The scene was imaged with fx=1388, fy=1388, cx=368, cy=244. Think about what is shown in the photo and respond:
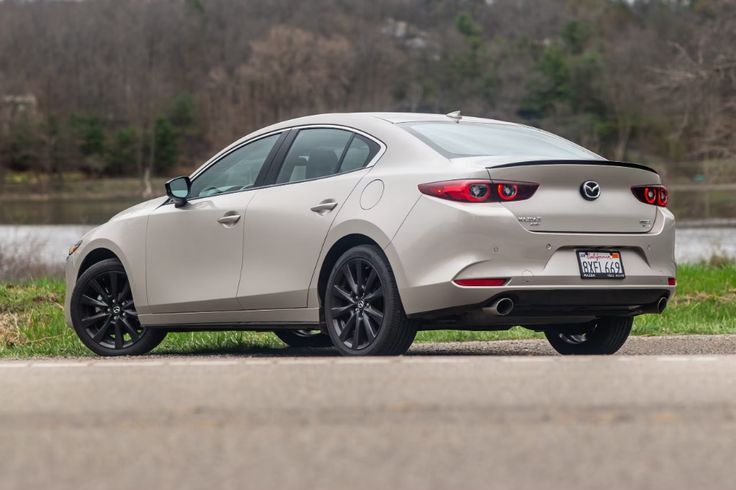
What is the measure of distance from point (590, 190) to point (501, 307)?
2.91ft

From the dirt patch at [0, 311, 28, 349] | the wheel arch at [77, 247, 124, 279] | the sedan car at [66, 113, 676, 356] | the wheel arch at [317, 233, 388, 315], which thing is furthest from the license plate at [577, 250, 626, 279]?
the dirt patch at [0, 311, 28, 349]

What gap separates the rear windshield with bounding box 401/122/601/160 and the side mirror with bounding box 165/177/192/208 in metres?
1.87

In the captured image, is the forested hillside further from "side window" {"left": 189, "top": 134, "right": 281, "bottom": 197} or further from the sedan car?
the sedan car

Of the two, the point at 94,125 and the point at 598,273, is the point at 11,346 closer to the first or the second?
the point at 598,273

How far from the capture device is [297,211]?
8453mm

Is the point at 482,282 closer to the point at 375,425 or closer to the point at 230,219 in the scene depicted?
the point at 230,219

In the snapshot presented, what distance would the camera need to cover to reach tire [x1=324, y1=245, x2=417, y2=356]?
7668 millimetres

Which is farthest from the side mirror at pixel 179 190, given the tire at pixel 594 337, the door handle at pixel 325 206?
the tire at pixel 594 337

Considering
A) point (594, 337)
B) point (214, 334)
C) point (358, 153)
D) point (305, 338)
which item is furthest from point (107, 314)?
point (594, 337)

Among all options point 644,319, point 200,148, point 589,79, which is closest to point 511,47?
point 589,79

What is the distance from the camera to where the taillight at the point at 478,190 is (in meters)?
7.48

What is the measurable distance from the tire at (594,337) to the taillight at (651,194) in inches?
36.0

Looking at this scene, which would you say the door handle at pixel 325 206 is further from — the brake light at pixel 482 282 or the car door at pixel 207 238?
the brake light at pixel 482 282

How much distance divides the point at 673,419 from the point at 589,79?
158m
